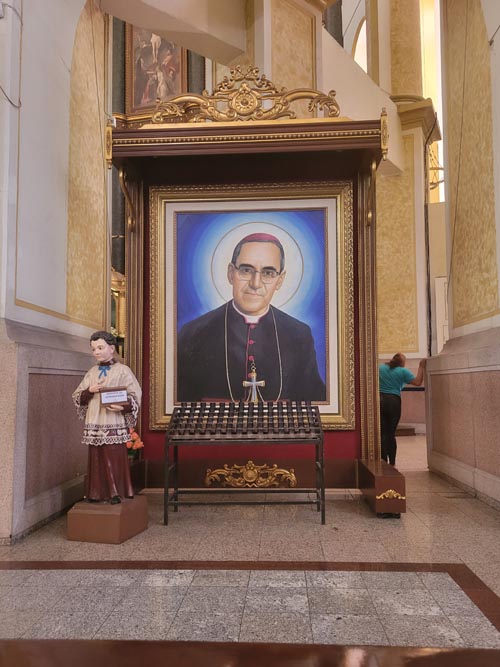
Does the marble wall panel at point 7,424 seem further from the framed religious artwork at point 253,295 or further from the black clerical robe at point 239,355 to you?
the black clerical robe at point 239,355

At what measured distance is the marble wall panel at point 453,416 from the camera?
643cm

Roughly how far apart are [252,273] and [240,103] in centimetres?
173

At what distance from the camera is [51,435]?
528 cm

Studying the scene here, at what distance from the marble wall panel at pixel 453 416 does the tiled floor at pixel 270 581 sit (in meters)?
1.17

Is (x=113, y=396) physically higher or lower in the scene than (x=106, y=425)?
higher

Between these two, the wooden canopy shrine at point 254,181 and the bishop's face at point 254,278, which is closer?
the wooden canopy shrine at point 254,181

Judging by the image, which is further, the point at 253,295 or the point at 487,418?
the point at 253,295

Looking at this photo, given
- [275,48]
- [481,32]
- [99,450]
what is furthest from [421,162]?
[99,450]

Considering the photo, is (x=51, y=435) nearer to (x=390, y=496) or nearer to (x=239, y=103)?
(x=390, y=496)

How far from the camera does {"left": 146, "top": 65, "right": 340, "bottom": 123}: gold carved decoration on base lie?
5828 mm

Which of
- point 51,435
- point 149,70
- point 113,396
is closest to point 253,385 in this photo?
point 113,396

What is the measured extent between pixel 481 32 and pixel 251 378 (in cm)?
447

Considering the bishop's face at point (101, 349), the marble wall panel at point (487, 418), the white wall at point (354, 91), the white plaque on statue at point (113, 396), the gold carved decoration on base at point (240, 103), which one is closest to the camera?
the white plaque on statue at point (113, 396)

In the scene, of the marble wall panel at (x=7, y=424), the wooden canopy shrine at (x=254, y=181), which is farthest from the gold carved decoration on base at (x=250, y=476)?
the marble wall panel at (x=7, y=424)
